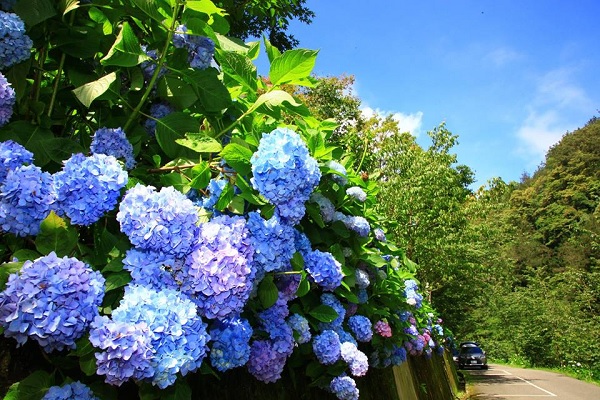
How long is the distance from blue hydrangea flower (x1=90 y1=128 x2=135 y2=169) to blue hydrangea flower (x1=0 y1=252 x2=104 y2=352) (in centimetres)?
52

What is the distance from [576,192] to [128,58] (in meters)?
63.5

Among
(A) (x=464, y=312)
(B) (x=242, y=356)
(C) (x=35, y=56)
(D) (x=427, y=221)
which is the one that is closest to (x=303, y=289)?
(B) (x=242, y=356)

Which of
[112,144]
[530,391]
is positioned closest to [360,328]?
[112,144]

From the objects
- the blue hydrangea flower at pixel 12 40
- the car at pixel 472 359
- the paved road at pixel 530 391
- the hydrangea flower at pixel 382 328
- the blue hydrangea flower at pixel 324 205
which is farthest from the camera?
the car at pixel 472 359

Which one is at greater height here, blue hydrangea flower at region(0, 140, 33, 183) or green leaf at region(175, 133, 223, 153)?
green leaf at region(175, 133, 223, 153)

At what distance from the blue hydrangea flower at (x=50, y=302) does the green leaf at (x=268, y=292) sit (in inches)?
26.2

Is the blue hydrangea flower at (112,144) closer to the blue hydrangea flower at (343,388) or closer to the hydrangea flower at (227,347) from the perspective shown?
the hydrangea flower at (227,347)

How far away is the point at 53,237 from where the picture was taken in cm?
127

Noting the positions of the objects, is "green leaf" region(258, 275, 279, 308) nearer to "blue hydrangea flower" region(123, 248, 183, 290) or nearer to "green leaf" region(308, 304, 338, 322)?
"blue hydrangea flower" region(123, 248, 183, 290)

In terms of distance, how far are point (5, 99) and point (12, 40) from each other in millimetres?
192

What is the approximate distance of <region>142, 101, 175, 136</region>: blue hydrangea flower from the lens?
6.15ft

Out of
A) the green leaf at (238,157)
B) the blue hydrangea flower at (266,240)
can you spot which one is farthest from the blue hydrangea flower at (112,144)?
the blue hydrangea flower at (266,240)

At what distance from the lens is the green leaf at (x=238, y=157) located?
1.60m

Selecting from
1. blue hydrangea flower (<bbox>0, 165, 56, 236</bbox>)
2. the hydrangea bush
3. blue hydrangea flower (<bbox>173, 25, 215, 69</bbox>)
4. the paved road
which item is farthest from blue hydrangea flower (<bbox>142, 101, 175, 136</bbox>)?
the paved road
